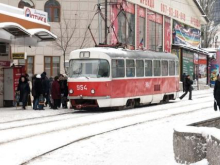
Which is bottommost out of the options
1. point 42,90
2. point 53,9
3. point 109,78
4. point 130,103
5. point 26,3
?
point 130,103

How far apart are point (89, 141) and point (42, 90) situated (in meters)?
11.7

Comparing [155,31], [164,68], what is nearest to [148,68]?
[164,68]

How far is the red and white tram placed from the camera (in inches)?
898

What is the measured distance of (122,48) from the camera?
25.1m

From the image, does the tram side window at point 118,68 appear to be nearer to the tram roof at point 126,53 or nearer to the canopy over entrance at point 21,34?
the tram roof at point 126,53

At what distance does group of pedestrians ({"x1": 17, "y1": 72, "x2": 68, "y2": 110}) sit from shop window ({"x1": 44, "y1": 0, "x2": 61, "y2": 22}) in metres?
17.0

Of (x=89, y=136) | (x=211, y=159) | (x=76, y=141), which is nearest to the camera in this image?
(x=211, y=159)

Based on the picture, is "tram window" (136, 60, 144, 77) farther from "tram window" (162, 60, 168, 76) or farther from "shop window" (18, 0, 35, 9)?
"shop window" (18, 0, 35, 9)

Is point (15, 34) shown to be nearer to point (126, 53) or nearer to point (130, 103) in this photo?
point (126, 53)

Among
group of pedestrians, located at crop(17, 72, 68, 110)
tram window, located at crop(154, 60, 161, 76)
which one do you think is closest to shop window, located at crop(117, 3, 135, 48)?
tram window, located at crop(154, 60, 161, 76)

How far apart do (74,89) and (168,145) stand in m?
11.6

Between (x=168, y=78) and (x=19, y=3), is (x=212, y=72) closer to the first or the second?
(x=19, y=3)

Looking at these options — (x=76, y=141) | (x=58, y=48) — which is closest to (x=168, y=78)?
(x=58, y=48)

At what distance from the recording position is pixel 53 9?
41688 millimetres
